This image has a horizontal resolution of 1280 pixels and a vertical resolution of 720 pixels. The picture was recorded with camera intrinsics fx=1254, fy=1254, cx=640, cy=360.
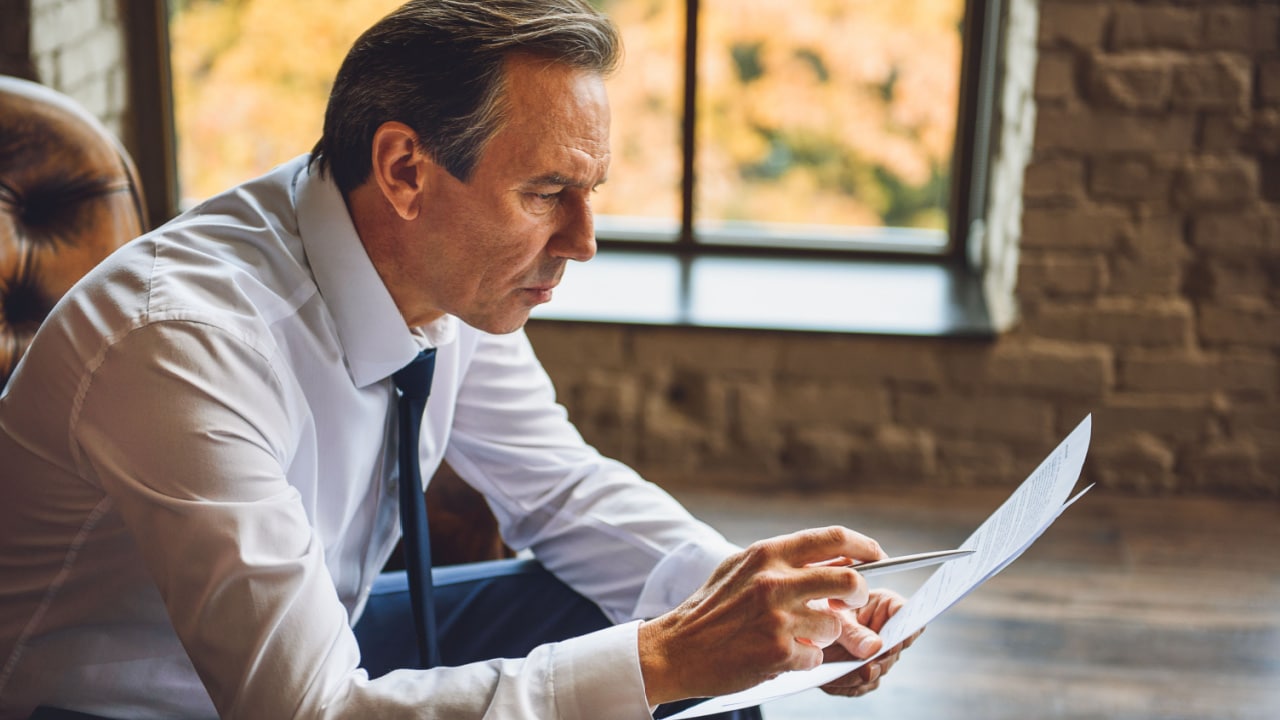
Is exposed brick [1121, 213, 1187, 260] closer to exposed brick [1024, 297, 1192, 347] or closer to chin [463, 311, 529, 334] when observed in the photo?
exposed brick [1024, 297, 1192, 347]

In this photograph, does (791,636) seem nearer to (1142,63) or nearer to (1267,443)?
(1142,63)

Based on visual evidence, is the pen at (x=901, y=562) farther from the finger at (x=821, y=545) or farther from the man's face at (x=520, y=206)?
the man's face at (x=520, y=206)

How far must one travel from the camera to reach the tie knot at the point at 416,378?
1284 millimetres

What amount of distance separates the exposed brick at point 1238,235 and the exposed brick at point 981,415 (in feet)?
1.62

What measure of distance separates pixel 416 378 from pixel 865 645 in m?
0.52

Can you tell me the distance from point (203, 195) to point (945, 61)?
1986 millimetres

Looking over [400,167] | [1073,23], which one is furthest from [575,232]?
[1073,23]

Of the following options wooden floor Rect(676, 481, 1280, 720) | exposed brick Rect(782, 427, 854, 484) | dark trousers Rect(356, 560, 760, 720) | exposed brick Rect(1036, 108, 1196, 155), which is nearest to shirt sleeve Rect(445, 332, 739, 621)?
dark trousers Rect(356, 560, 760, 720)

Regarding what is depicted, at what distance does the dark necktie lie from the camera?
1291 millimetres

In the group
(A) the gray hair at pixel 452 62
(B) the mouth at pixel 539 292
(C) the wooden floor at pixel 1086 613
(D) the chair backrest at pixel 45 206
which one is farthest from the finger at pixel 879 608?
(D) the chair backrest at pixel 45 206

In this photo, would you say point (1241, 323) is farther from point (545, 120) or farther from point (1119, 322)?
point (545, 120)

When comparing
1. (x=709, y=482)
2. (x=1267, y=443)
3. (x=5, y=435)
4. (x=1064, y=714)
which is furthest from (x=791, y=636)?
(x=1267, y=443)

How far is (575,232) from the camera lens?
126cm

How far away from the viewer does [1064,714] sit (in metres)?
2.05
